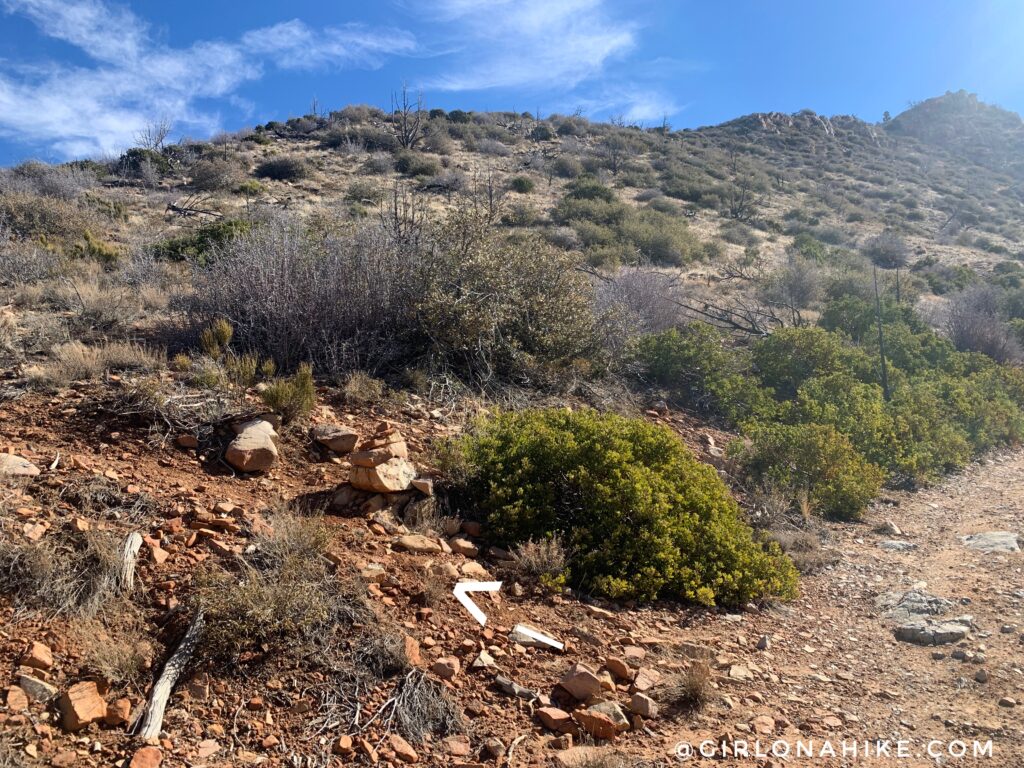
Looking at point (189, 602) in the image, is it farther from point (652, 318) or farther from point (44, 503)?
point (652, 318)

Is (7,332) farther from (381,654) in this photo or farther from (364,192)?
(364,192)

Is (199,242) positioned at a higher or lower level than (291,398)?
higher

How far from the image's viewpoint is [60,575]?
3.04 metres

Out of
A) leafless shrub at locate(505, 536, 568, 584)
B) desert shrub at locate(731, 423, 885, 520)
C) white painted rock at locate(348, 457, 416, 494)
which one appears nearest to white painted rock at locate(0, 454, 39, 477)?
white painted rock at locate(348, 457, 416, 494)

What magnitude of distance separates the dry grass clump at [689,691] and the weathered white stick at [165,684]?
7.01ft

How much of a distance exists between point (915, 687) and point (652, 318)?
294 inches

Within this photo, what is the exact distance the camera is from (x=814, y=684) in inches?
144

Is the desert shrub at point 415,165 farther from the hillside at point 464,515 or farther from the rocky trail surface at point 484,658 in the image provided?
the rocky trail surface at point 484,658

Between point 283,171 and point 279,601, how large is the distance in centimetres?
1956

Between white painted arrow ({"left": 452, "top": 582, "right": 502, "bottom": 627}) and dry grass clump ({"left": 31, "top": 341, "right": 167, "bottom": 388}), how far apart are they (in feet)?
10.6

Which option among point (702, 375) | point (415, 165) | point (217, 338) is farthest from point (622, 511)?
point (415, 165)

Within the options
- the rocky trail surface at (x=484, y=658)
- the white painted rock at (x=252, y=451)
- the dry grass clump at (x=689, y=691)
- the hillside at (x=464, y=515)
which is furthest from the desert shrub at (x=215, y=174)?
the dry grass clump at (x=689, y=691)

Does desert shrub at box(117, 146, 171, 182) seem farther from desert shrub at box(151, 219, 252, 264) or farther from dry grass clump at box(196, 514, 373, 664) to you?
dry grass clump at box(196, 514, 373, 664)

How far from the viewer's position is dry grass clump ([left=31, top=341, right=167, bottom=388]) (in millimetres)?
4875
